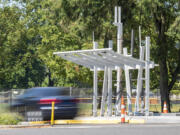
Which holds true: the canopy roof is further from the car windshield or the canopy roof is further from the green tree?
the green tree

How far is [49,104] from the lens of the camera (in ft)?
64.5

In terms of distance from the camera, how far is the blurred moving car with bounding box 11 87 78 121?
19.7m

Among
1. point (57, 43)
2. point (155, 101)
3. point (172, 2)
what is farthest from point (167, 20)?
point (57, 43)

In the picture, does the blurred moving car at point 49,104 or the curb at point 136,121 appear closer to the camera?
the blurred moving car at point 49,104

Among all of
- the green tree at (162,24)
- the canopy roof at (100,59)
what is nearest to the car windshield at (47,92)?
the canopy roof at (100,59)

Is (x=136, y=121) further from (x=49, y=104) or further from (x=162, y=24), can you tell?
(x=162, y=24)

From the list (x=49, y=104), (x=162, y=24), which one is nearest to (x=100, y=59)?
(x=49, y=104)

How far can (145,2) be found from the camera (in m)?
28.4

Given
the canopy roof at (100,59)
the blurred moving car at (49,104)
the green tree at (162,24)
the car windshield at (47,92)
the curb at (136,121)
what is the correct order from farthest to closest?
the green tree at (162,24), the canopy roof at (100,59), the car windshield at (47,92), the curb at (136,121), the blurred moving car at (49,104)

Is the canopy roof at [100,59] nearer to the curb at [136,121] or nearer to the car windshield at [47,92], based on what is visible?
the car windshield at [47,92]

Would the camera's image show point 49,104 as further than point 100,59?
No

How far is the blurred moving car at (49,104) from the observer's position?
19.7 m

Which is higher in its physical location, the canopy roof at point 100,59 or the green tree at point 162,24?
the green tree at point 162,24

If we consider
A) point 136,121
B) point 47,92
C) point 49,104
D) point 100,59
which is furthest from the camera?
point 100,59
